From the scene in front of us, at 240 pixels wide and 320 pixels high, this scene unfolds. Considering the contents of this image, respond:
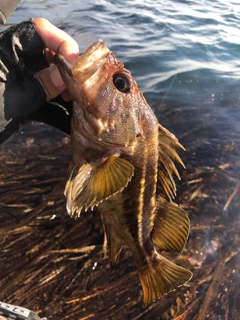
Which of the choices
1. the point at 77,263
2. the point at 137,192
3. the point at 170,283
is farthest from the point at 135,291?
the point at 137,192

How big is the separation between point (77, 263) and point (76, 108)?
2.13 metres

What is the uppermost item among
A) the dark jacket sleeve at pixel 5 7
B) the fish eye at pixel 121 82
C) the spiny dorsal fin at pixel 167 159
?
the dark jacket sleeve at pixel 5 7

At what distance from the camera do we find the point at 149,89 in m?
8.09

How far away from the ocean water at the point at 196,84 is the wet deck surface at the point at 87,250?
19 mm

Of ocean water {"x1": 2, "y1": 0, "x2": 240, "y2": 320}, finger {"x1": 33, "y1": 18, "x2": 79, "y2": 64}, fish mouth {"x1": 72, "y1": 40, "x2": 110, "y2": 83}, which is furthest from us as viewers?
ocean water {"x1": 2, "y1": 0, "x2": 240, "y2": 320}

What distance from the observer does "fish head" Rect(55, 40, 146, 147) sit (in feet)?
7.85

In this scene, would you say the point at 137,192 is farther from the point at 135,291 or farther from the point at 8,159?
the point at 8,159

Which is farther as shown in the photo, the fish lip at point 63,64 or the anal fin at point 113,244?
the anal fin at point 113,244

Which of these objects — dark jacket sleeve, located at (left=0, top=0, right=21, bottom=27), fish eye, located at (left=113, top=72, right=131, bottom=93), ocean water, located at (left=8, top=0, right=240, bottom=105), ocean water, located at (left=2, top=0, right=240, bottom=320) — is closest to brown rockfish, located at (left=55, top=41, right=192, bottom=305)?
fish eye, located at (left=113, top=72, right=131, bottom=93)

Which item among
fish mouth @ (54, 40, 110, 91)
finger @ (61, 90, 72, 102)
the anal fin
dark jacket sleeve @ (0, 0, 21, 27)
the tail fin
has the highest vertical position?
dark jacket sleeve @ (0, 0, 21, 27)

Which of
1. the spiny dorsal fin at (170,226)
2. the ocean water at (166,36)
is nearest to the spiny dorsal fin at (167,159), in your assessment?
the spiny dorsal fin at (170,226)

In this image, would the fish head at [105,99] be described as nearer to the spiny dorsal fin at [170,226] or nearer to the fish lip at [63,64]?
the fish lip at [63,64]

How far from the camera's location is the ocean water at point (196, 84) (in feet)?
14.7

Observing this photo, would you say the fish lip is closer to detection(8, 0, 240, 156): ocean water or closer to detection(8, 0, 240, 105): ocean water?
detection(8, 0, 240, 156): ocean water
